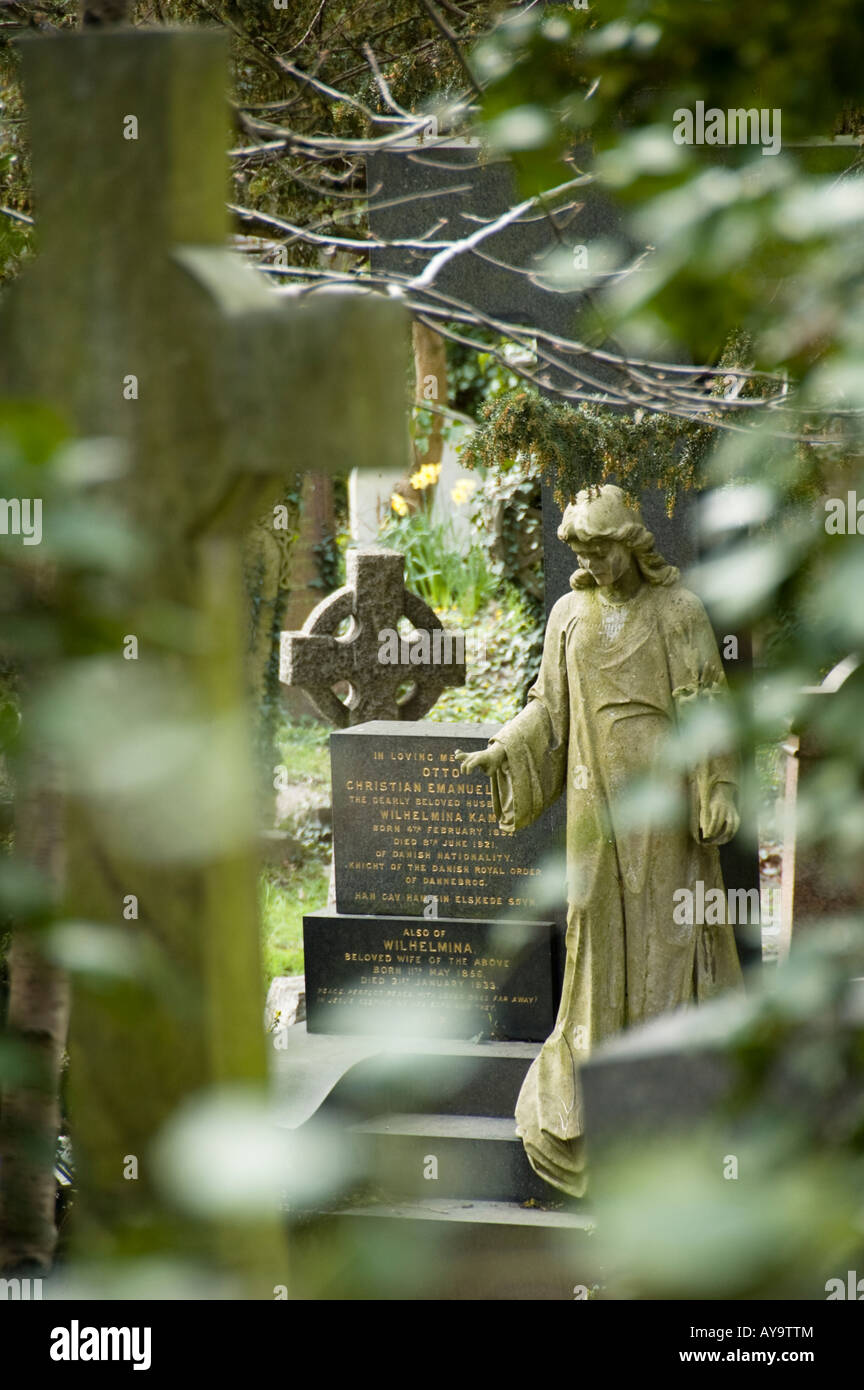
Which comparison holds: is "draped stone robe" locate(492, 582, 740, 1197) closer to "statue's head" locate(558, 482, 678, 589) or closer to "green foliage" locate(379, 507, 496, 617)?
"statue's head" locate(558, 482, 678, 589)

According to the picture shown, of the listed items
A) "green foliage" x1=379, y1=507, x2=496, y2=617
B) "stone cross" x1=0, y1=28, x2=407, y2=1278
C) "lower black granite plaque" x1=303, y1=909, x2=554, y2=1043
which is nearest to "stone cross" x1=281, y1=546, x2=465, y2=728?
"lower black granite plaque" x1=303, y1=909, x2=554, y2=1043

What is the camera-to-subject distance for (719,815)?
14.7ft

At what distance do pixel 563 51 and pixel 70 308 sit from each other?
18.3 inches

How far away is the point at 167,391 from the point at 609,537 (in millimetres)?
3678

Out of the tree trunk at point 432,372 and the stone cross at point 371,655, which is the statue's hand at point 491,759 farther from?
the tree trunk at point 432,372

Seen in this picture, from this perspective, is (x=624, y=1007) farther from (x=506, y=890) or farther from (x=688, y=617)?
(x=688, y=617)

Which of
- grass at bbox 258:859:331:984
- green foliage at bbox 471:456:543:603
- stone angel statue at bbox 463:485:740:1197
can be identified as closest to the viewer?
stone angel statue at bbox 463:485:740:1197

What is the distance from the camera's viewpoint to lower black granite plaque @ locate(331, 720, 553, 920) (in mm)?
5484

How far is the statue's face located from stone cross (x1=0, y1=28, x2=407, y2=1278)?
3.64 meters

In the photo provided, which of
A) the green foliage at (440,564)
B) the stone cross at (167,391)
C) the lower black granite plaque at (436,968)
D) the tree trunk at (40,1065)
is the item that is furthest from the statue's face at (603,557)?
the green foliage at (440,564)

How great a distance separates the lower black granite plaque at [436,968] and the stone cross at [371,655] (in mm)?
1223

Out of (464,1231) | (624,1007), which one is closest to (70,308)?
(624,1007)
